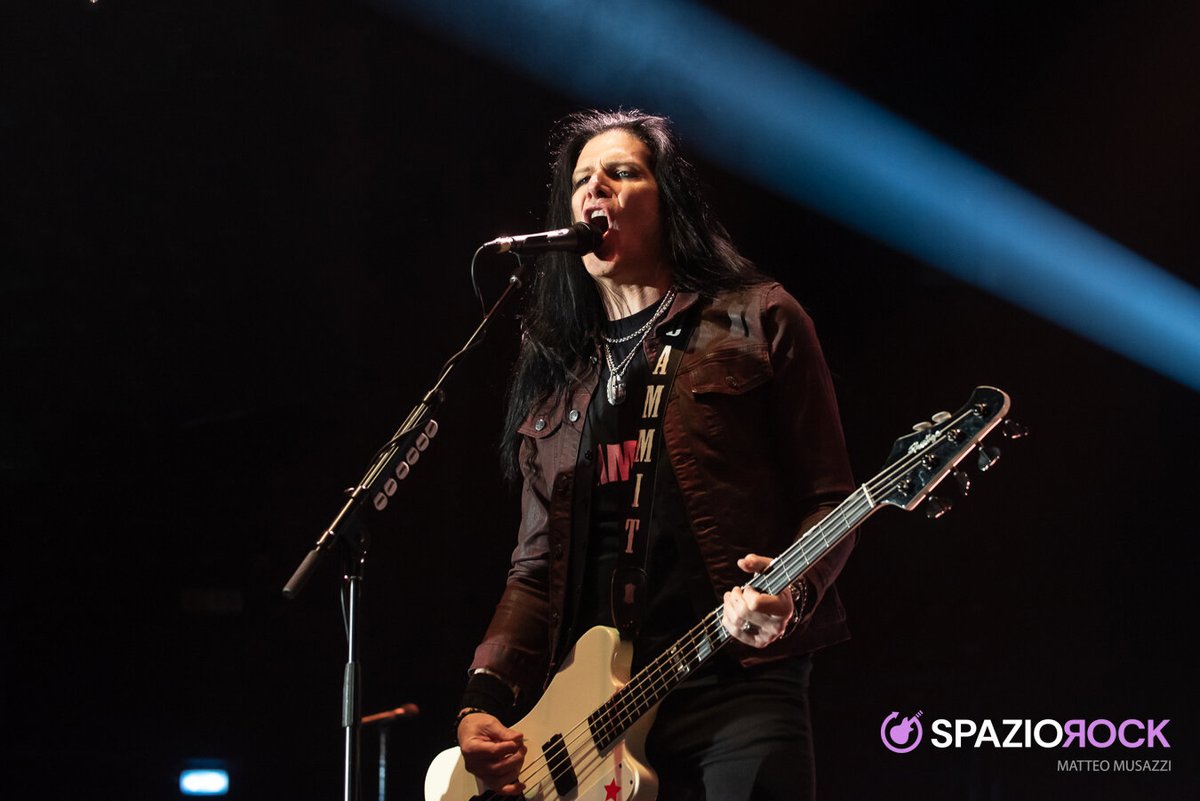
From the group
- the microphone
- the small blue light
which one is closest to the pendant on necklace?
the microphone

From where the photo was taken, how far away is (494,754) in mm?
2309

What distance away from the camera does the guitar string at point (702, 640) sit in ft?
6.27

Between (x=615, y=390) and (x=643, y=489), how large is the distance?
0.26 meters

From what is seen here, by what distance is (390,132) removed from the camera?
4.29m

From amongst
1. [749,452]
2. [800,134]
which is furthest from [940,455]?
[800,134]

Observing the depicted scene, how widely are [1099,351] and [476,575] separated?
2185 mm

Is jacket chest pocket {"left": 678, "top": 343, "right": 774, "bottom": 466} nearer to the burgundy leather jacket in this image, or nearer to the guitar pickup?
the burgundy leather jacket

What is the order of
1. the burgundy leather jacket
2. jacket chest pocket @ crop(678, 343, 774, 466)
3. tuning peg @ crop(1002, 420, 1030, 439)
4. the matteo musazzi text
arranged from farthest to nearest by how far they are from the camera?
the matteo musazzi text
jacket chest pocket @ crop(678, 343, 774, 466)
the burgundy leather jacket
tuning peg @ crop(1002, 420, 1030, 439)

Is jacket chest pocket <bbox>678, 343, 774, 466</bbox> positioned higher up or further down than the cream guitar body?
higher up

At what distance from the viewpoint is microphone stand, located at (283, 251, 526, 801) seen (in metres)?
2.05

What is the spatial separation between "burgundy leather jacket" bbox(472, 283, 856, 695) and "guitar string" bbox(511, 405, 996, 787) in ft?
0.19

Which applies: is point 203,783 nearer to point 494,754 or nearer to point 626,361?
point 494,754

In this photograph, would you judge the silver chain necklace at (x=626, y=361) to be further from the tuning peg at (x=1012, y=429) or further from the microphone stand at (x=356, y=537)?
the tuning peg at (x=1012, y=429)

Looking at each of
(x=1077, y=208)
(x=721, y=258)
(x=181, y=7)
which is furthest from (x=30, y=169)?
(x=1077, y=208)
